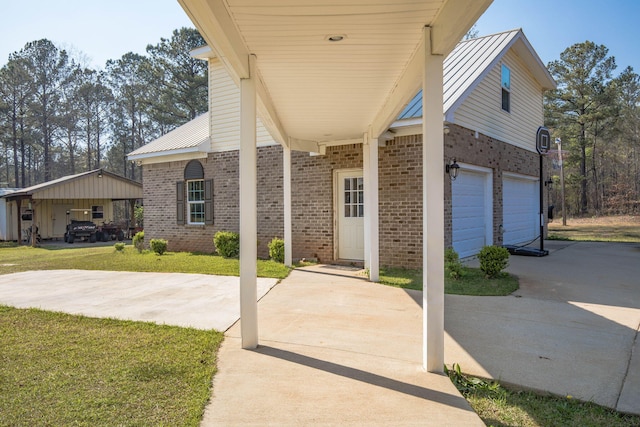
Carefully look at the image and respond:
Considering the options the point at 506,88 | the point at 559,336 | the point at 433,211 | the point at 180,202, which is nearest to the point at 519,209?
the point at 506,88

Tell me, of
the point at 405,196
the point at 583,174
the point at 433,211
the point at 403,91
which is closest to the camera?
the point at 433,211

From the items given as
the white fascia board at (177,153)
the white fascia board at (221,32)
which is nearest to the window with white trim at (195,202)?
the white fascia board at (177,153)

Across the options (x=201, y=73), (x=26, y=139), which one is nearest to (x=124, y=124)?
(x=26, y=139)

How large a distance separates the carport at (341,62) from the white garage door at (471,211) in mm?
4491

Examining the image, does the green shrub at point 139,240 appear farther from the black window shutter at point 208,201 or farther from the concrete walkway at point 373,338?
the concrete walkway at point 373,338

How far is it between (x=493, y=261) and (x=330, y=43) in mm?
5189

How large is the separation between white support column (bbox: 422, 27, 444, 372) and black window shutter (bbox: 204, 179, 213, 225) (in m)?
9.11

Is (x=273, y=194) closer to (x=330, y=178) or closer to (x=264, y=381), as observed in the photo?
(x=330, y=178)

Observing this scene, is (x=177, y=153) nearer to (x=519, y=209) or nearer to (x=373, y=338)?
(x=373, y=338)

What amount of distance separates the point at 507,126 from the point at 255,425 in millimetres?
11423

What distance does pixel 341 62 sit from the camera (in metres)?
4.13

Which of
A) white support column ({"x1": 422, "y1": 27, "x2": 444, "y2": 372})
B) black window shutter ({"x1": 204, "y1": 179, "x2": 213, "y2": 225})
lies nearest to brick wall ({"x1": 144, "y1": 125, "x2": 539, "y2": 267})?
black window shutter ({"x1": 204, "y1": 179, "x2": 213, "y2": 225})

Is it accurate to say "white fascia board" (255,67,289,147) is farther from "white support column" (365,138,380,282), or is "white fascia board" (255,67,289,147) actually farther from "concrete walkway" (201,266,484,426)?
"concrete walkway" (201,266,484,426)

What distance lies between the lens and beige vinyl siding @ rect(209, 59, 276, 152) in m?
11.3
